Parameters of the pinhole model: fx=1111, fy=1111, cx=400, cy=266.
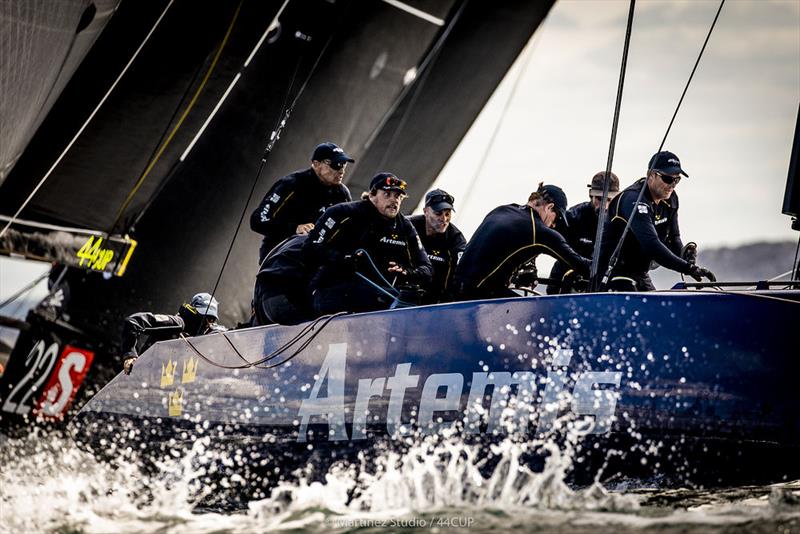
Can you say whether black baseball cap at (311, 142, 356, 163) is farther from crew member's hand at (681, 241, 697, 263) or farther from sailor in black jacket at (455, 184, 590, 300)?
crew member's hand at (681, 241, 697, 263)

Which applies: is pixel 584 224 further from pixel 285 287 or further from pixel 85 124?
pixel 85 124

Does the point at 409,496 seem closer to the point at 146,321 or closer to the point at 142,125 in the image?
the point at 146,321

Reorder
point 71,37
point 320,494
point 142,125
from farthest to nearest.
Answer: point 142,125
point 71,37
point 320,494

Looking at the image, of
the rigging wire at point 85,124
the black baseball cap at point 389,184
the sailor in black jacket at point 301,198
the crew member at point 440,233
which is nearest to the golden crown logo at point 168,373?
the sailor in black jacket at point 301,198

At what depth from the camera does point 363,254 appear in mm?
4594

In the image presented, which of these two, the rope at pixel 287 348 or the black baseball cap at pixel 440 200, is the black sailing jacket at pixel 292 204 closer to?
the black baseball cap at pixel 440 200

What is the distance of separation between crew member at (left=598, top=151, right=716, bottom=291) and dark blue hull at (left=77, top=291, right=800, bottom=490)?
0.95m

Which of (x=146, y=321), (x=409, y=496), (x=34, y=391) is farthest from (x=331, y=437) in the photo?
(x=34, y=391)

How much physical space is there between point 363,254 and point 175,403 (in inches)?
46.6

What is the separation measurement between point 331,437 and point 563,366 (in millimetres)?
958

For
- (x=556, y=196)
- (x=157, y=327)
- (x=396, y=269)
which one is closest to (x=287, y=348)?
(x=396, y=269)

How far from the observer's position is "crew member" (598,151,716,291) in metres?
4.42

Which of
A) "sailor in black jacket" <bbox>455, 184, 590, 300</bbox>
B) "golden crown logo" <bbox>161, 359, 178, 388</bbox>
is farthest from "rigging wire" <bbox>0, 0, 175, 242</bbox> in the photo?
"sailor in black jacket" <bbox>455, 184, 590, 300</bbox>

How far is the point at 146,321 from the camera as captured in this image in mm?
6297
